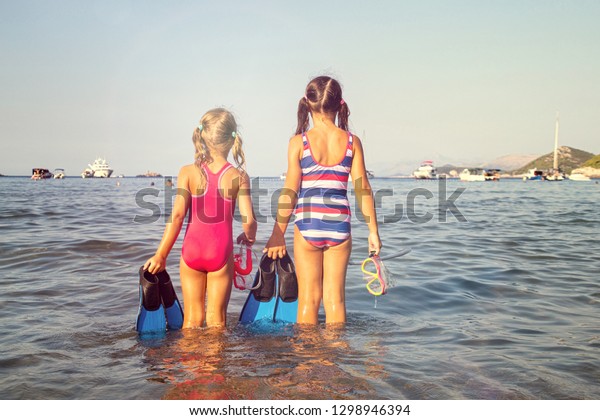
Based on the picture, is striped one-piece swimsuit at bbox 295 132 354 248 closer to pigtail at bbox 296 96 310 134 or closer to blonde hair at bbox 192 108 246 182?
pigtail at bbox 296 96 310 134

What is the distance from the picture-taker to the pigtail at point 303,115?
467 centimetres

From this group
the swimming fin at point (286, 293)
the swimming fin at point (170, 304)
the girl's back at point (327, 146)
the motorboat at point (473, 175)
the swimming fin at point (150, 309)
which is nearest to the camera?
the girl's back at point (327, 146)

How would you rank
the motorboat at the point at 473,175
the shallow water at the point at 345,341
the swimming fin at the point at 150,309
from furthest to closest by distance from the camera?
1. the motorboat at the point at 473,175
2. the swimming fin at the point at 150,309
3. the shallow water at the point at 345,341

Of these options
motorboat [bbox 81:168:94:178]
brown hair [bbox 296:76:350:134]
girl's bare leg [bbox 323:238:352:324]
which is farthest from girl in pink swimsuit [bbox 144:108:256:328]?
motorboat [bbox 81:168:94:178]

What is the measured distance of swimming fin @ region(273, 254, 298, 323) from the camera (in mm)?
5121

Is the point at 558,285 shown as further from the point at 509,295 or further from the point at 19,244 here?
the point at 19,244

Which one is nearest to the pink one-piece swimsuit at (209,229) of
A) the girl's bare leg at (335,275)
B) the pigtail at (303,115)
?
the pigtail at (303,115)

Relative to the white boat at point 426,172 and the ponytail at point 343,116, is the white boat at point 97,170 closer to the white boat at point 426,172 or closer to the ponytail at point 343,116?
the white boat at point 426,172

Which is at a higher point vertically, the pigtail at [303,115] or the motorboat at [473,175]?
the motorboat at [473,175]

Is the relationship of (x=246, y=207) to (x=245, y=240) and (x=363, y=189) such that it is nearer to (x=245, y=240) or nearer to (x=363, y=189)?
(x=245, y=240)

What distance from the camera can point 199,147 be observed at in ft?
15.1

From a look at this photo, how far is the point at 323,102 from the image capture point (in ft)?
14.9

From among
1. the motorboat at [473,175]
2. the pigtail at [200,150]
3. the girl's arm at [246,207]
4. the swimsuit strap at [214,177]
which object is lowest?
the girl's arm at [246,207]

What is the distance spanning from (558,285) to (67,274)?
8.08 meters
